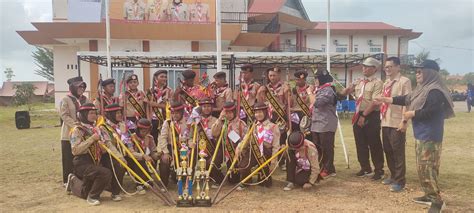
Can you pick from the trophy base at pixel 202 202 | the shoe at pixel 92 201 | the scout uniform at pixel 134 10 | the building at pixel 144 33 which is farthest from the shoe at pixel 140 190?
the scout uniform at pixel 134 10

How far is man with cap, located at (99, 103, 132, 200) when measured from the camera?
205 inches

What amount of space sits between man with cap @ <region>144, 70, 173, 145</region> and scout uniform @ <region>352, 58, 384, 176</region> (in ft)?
10.2

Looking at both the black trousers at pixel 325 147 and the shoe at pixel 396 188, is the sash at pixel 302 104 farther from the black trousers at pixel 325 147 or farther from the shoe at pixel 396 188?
the shoe at pixel 396 188

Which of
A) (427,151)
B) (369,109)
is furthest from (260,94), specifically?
(427,151)

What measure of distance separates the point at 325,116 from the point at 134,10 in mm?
17325

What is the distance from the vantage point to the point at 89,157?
5.08 meters

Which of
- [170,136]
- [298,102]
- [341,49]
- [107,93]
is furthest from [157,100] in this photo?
[341,49]

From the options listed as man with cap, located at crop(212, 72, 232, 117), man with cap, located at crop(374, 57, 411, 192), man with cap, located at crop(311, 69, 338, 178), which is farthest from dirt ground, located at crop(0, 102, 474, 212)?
man with cap, located at crop(212, 72, 232, 117)

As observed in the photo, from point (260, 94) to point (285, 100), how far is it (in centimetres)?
42

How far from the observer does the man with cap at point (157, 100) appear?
21.8ft

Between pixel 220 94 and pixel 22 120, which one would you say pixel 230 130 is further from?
pixel 22 120

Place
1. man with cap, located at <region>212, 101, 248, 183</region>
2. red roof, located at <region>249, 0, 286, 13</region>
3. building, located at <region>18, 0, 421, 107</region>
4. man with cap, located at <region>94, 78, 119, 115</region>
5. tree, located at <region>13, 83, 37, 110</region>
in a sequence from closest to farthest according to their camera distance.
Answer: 1. man with cap, located at <region>212, 101, 248, 183</region>
2. man with cap, located at <region>94, 78, 119, 115</region>
3. building, located at <region>18, 0, 421, 107</region>
4. tree, located at <region>13, 83, 37, 110</region>
5. red roof, located at <region>249, 0, 286, 13</region>

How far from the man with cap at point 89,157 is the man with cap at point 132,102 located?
4.06 feet

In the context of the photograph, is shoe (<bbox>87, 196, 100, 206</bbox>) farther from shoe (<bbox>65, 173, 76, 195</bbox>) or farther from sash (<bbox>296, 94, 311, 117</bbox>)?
sash (<bbox>296, 94, 311, 117</bbox>)
